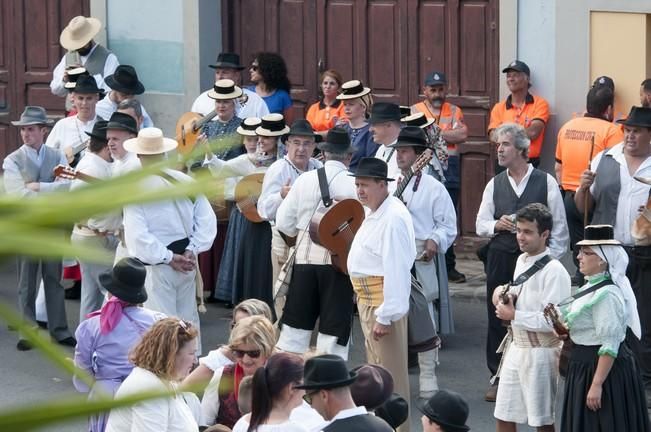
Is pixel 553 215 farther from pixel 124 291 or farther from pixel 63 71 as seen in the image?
pixel 63 71

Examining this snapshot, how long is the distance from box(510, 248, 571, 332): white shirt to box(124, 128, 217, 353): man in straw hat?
2.22m

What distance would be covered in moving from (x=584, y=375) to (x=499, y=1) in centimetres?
580

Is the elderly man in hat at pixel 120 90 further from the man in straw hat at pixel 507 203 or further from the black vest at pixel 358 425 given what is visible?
the black vest at pixel 358 425

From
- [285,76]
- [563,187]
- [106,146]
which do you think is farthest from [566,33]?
[106,146]

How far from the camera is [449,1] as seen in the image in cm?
1215

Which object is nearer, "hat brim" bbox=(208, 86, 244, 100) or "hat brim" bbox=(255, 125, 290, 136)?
"hat brim" bbox=(255, 125, 290, 136)

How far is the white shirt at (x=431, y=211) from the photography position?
342 inches

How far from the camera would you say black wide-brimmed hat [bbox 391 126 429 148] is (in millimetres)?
8695

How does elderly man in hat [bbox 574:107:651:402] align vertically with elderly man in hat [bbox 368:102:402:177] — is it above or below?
below

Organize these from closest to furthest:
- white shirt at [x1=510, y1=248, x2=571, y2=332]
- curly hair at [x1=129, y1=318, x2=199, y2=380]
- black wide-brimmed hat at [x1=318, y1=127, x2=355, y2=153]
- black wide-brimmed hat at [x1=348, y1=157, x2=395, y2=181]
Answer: curly hair at [x1=129, y1=318, x2=199, y2=380], white shirt at [x1=510, y1=248, x2=571, y2=332], black wide-brimmed hat at [x1=348, y1=157, x2=395, y2=181], black wide-brimmed hat at [x1=318, y1=127, x2=355, y2=153]

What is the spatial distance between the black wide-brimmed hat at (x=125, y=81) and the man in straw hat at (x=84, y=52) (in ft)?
1.91

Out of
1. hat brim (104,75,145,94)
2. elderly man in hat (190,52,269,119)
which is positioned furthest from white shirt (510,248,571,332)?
hat brim (104,75,145,94)

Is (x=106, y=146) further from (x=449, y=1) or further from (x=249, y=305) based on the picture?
(x=449, y=1)

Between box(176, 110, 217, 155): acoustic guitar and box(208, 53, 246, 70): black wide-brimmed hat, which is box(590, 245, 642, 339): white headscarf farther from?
box(208, 53, 246, 70): black wide-brimmed hat
